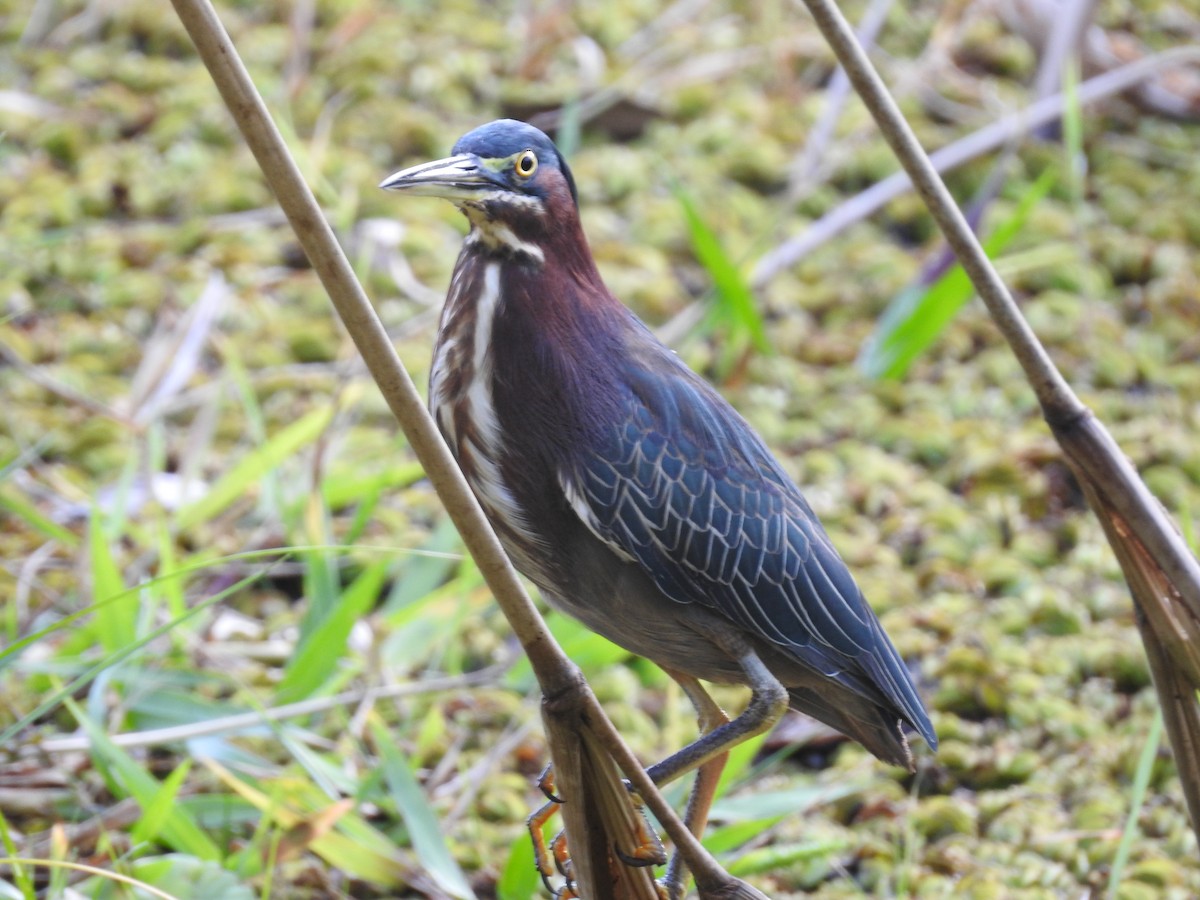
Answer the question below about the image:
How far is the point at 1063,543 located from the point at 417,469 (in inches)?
48.9

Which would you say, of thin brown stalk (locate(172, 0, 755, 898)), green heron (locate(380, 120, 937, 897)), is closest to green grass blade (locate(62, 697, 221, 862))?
green heron (locate(380, 120, 937, 897))

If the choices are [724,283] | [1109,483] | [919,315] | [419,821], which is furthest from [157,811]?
[919,315]

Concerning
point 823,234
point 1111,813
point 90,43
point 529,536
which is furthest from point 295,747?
point 90,43

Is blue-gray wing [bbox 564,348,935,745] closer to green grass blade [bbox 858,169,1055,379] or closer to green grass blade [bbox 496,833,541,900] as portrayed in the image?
green grass blade [bbox 496,833,541,900]

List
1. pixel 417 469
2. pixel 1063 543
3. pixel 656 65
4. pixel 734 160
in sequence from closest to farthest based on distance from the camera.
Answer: pixel 417 469, pixel 1063 543, pixel 734 160, pixel 656 65

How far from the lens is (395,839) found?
2055mm

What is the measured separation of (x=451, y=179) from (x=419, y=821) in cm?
92

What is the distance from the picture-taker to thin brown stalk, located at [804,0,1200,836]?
1.49 meters

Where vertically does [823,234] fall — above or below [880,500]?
above

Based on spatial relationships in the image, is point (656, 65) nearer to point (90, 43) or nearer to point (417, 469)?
point (90, 43)

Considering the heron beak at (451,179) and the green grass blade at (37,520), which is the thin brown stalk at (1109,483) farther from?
the green grass blade at (37,520)

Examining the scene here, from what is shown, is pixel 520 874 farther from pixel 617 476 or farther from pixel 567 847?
pixel 617 476

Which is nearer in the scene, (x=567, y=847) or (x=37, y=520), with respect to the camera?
(x=567, y=847)

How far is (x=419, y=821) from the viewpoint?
192 cm
